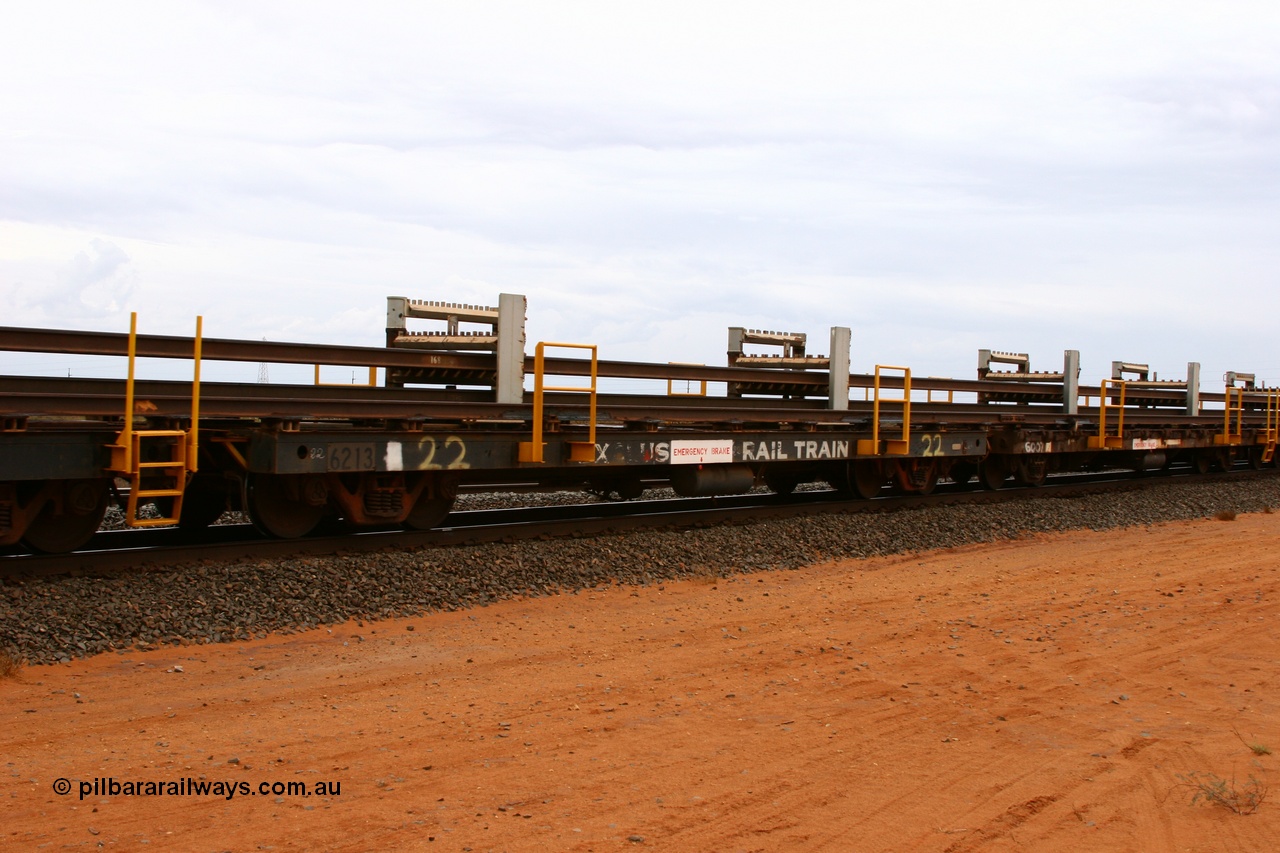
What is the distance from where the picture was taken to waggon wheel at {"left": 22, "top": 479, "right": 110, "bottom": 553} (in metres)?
8.09

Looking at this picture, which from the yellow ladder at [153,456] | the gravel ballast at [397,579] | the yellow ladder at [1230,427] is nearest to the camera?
the gravel ballast at [397,579]

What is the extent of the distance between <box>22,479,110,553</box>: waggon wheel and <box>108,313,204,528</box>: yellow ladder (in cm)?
42

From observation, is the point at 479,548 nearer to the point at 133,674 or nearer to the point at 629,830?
the point at 133,674

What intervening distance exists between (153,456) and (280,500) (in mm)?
Result: 1513

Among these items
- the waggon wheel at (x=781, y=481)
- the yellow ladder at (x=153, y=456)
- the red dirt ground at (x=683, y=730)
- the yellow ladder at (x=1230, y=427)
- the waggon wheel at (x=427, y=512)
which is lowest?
the red dirt ground at (x=683, y=730)

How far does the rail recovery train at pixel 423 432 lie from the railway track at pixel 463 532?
0.25 metres

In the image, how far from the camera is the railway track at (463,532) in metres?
8.12

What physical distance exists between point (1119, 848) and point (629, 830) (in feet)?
6.13

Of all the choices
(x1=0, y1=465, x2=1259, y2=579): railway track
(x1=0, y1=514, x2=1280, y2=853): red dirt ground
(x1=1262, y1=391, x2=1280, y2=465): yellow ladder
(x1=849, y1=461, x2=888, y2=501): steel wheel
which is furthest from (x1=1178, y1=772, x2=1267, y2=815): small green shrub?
(x1=1262, y1=391, x2=1280, y2=465): yellow ladder

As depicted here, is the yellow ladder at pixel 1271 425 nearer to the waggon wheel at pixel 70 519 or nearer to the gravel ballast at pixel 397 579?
the gravel ballast at pixel 397 579

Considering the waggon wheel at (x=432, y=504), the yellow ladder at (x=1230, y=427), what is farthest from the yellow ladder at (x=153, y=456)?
the yellow ladder at (x=1230, y=427)

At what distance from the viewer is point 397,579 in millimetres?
8500

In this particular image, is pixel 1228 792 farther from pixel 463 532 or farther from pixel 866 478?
pixel 866 478

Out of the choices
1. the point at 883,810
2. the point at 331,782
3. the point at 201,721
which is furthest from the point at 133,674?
the point at 883,810
